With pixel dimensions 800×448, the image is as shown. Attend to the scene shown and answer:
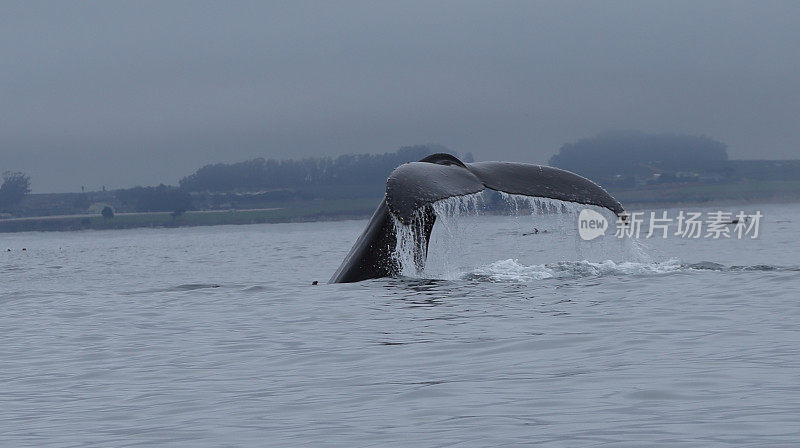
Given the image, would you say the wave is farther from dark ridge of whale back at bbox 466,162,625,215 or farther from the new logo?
dark ridge of whale back at bbox 466,162,625,215

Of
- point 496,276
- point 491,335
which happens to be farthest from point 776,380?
point 496,276

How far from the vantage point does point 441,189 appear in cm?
1091

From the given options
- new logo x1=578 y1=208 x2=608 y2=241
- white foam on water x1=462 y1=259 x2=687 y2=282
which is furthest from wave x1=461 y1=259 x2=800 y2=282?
new logo x1=578 y1=208 x2=608 y2=241

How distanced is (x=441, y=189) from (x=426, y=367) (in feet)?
11.5

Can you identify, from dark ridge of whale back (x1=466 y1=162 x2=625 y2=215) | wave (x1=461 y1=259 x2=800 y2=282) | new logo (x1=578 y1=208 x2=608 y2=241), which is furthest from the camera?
wave (x1=461 y1=259 x2=800 y2=282)

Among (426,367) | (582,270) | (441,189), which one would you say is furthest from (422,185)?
(582,270)

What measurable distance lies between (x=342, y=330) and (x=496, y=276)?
5.31 metres

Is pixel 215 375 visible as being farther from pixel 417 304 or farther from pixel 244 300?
pixel 244 300

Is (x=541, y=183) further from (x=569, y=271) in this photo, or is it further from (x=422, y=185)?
(x=569, y=271)

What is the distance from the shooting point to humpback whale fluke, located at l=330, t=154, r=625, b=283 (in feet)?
34.9

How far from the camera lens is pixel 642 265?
16266 mm

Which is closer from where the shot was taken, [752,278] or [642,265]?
[752,278]

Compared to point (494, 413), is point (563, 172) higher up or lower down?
higher up

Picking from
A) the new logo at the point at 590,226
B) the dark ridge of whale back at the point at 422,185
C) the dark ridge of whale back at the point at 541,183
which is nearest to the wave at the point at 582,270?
the new logo at the point at 590,226
